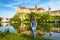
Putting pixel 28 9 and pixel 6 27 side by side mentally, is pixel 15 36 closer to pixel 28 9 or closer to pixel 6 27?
pixel 6 27

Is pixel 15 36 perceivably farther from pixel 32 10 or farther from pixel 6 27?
pixel 32 10

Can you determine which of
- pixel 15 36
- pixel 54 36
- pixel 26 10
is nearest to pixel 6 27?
pixel 15 36

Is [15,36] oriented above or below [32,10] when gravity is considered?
below

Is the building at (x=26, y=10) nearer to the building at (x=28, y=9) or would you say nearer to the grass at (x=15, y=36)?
the building at (x=28, y=9)

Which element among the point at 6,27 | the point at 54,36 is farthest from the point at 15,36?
the point at 54,36

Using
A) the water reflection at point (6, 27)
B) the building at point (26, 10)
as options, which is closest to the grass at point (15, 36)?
the water reflection at point (6, 27)

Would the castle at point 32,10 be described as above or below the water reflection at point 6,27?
above

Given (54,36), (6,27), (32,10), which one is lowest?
(54,36)

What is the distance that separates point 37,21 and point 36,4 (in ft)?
1.02

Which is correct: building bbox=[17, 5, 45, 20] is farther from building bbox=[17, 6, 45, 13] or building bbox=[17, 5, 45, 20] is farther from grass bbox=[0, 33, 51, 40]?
grass bbox=[0, 33, 51, 40]

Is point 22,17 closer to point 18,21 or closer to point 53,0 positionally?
point 18,21

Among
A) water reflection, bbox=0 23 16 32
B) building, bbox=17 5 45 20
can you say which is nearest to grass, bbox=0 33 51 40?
water reflection, bbox=0 23 16 32

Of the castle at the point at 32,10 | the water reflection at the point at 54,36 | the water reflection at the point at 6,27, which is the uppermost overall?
the castle at the point at 32,10

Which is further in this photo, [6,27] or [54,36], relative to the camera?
[6,27]
